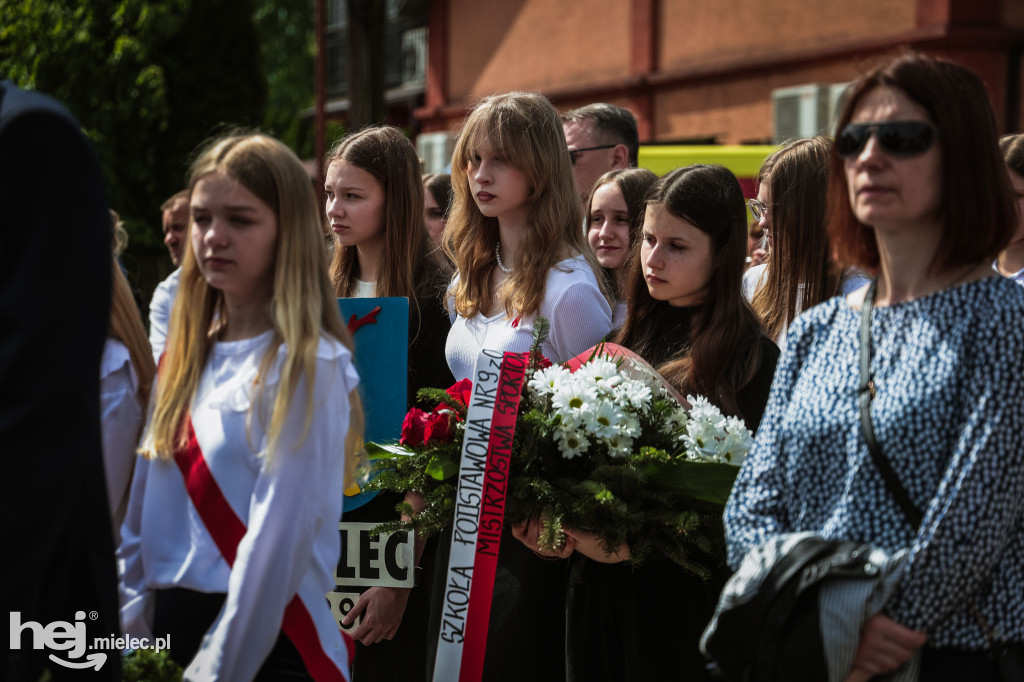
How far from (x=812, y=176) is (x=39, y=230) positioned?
A: 3093 mm

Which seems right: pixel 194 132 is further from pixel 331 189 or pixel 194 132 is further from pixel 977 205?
pixel 977 205

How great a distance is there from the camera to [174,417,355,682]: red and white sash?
2.81 m

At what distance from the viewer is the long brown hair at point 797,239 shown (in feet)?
14.6

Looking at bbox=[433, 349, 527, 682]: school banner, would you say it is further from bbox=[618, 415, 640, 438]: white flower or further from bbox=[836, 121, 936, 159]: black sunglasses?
bbox=[836, 121, 936, 159]: black sunglasses

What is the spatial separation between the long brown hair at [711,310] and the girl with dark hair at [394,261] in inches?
33.4

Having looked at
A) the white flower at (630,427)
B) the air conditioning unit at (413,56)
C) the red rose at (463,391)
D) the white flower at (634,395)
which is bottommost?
the white flower at (630,427)

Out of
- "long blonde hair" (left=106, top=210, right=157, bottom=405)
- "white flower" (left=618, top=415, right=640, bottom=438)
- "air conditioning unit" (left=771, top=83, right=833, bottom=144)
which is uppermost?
"air conditioning unit" (left=771, top=83, right=833, bottom=144)

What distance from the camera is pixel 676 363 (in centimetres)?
393

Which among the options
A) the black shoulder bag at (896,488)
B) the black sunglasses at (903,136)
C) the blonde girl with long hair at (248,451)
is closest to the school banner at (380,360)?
the blonde girl with long hair at (248,451)

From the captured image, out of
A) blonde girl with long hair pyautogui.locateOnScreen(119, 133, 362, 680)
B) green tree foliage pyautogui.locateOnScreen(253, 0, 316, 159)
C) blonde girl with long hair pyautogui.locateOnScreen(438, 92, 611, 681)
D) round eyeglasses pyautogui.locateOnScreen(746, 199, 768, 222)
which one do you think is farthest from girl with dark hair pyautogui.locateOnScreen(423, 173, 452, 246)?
green tree foliage pyautogui.locateOnScreen(253, 0, 316, 159)

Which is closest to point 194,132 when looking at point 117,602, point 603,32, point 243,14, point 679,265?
point 243,14

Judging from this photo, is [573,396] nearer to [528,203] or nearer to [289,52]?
[528,203]

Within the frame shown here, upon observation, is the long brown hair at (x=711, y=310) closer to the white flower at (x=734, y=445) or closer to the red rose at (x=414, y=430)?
the white flower at (x=734, y=445)

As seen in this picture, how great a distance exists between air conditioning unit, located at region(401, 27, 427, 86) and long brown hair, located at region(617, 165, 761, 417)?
2731 centimetres
